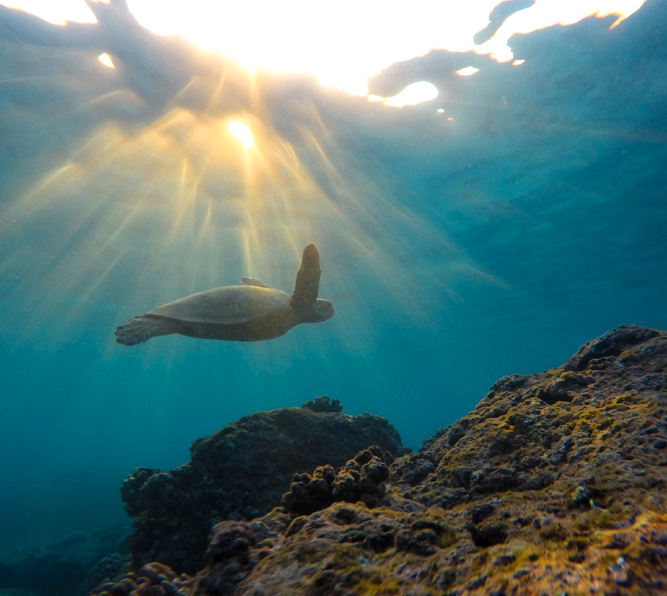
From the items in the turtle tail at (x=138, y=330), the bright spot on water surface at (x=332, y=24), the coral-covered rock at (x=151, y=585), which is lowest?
the coral-covered rock at (x=151, y=585)

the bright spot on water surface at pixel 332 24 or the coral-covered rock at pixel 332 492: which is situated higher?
the bright spot on water surface at pixel 332 24

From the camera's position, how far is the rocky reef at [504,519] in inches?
45.8

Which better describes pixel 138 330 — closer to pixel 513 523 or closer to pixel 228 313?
pixel 228 313

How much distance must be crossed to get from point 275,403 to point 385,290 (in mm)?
123621

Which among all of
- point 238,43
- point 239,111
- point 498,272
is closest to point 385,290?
point 498,272

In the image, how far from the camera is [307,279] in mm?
7148

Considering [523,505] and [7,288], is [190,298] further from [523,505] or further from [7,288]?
[7,288]

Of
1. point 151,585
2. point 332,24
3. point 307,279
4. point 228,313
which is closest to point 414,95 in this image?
point 332,24

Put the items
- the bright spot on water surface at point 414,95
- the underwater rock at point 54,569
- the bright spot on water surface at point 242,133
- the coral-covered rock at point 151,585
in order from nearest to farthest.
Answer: the coral-covered rock at point 151,585, the bright spot on water surface at point 414,95, the underwater rock at point 54,569, the bright spot on water surface at point 242,133

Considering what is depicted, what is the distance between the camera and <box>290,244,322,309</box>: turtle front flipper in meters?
6.92

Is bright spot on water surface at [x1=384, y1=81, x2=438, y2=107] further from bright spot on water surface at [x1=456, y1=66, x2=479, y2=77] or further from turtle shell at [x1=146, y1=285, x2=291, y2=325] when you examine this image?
turtle shell at [x1=146, y1=285, x2=291, y2=325]

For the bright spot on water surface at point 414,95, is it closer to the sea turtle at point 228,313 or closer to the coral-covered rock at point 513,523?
the sea turtle at point 228,313

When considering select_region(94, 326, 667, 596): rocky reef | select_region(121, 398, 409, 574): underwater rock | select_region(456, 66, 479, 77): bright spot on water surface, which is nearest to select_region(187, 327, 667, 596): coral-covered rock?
select_region(94, 326, 667, 596): rocky reef

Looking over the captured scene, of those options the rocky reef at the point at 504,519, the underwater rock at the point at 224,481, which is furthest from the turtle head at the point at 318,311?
the rocky reef at the point at 504,519
